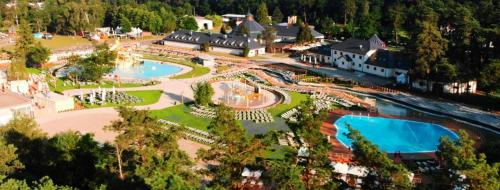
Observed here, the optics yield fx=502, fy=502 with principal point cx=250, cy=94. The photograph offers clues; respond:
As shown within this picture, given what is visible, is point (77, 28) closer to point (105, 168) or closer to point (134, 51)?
point (134, 51)

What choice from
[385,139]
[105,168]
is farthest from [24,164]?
[385,139]

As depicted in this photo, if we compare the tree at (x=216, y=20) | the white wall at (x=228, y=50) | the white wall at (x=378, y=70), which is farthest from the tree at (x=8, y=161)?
the tree at (x=216, y=20)

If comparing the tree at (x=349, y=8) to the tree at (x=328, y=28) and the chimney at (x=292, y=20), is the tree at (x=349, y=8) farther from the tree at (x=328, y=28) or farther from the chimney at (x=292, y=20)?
the chimney at (x=292, y=20)

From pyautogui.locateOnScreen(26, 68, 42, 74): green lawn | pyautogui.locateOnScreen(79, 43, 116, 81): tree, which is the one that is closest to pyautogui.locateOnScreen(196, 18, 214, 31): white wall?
pyautogui.locateOnScreen(26, 68, 42, 74): green lawn

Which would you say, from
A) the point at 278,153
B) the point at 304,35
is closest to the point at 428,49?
the point at 278,153

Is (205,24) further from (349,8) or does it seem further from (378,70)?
(378,70)

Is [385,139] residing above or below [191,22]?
below

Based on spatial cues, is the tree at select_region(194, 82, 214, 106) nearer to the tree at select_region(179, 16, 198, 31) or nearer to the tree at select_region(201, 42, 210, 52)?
the tree at select_region(201, 42, 210, 52)
